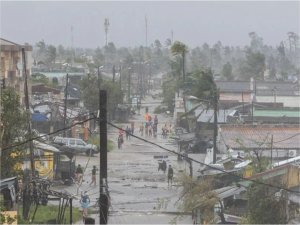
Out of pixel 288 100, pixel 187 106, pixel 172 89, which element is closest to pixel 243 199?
pixel 187 106

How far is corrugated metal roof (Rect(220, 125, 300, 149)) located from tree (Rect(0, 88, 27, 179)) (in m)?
10.8

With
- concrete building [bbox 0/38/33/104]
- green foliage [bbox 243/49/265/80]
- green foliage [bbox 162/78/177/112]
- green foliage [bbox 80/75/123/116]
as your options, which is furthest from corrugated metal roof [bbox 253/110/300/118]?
green foliage [bbox 243/49/265/80]

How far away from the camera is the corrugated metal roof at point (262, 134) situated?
2359 centimetres

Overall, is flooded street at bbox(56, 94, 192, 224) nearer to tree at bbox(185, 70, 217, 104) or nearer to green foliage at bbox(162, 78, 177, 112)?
tree at bbox(185, 70, 217, 104)

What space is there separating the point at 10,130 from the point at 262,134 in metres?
12.8

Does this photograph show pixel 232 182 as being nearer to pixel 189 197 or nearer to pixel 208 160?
→ pixel 189 197

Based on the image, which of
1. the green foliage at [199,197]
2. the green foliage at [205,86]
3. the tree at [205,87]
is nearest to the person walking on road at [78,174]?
the green foliage at [199,197]

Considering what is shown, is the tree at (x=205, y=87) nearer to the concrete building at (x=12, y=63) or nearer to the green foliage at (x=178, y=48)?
the green foliage at (x=178, y=48)

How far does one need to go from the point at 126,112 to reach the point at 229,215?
29563 millimetres

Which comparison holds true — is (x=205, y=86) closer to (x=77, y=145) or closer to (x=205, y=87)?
(x=205, y=87)

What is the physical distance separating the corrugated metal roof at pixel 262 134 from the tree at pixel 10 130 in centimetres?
1078

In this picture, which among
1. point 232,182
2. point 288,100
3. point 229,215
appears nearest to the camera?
point 229,215

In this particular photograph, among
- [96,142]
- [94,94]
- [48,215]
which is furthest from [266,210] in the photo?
[94,94]

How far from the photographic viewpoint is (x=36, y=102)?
115 feet
